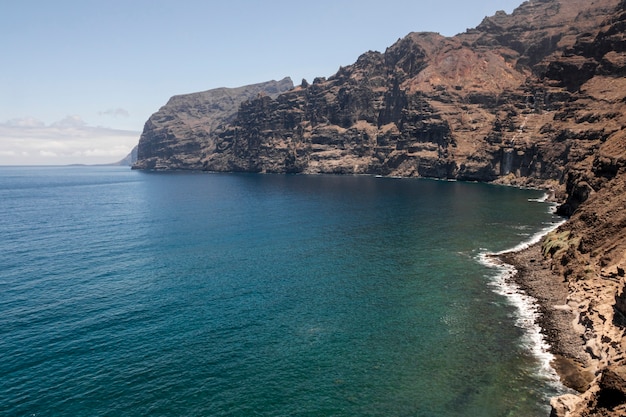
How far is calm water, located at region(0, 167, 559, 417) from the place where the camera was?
1519 inches

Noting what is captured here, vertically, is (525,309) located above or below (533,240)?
below

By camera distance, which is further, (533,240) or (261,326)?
(533,240)

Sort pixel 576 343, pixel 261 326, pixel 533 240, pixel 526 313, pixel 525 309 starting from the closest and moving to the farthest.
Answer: pixel 576 343 → pixel 261 326 → pixel 526 313 → pixel 525 309 → pixel 533 240

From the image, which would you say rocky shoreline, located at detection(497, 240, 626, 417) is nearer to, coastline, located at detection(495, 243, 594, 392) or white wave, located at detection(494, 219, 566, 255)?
coastline, located at detection(495, 243, 594, 392)

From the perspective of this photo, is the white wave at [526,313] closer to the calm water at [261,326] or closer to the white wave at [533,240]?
the calm water at [261,326]

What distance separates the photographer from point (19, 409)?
36.3 meters

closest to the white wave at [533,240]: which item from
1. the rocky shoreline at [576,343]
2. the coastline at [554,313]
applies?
the coastline at [554,313]

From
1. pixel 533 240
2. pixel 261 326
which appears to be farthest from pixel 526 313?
pixel 533 240

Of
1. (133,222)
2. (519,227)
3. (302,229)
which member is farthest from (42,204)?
(519,227)

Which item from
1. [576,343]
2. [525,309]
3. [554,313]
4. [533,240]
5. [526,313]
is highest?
[533,240]

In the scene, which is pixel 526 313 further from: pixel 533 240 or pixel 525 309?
pixel 533 240

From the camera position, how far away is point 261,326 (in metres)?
53.0

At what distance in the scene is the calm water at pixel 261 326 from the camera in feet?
127

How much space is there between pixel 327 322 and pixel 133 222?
90.0 m
